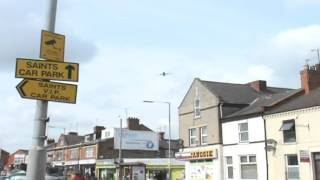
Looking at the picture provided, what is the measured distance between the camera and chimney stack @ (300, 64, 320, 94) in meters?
41.2

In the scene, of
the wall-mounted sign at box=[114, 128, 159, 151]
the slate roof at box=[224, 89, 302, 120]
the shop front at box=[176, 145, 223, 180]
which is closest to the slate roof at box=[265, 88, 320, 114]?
the slate roof at box=[224, 89, 302, 120]

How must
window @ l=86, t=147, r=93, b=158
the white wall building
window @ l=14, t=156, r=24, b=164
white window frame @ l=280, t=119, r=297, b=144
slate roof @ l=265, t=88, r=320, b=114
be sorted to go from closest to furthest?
1. slate roof @ l=265, t=88, r=320, b=114
2. white window frame @ l=280, t=119, r=297, b=144
3. the white wall building
4. window @ l=86, t=147, r=93, b=158
5. window @ l=14, t=156, r=24, b=164

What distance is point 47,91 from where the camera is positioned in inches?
389

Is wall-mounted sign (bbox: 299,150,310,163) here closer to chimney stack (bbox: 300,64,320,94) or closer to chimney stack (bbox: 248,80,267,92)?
chimney stack (bbox: 300,64,320,94)

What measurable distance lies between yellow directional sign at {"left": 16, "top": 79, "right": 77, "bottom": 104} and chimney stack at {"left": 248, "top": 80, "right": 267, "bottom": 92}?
42.6 metres

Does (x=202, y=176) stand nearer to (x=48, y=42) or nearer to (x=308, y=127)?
(x=308, y=127)

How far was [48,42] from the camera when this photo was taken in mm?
9891

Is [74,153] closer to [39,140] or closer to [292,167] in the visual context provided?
[292,167]

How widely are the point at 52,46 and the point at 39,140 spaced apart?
1.78m

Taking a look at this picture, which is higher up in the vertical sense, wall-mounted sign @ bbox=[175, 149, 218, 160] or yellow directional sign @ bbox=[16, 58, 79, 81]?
wall-mounted sign @ bbox=[175, 149, 218, 160]

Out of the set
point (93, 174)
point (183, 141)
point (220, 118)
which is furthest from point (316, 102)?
point (93, 174)

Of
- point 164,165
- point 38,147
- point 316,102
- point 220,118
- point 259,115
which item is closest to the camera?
point 38,147

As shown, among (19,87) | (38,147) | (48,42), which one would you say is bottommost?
(38,147)

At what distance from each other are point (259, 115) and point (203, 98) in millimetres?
8769
